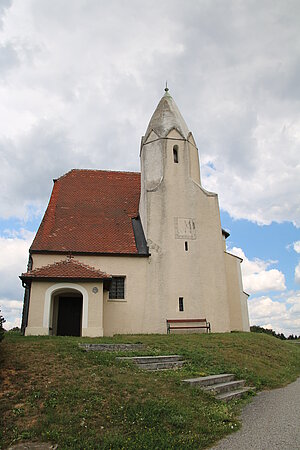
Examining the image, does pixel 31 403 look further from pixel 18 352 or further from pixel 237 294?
pixel 237 294

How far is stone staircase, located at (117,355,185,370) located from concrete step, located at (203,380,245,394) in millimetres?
1717

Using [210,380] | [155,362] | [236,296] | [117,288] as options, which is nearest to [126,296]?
[117,288]

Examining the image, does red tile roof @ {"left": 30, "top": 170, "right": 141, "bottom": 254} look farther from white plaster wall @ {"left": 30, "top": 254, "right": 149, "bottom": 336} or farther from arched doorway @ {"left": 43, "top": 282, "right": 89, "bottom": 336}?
arched doorway @ {"left": 43, "top": 282, "right": 89, "bottom": 336}

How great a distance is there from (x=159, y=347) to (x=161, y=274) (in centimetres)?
749

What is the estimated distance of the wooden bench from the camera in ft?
64.5

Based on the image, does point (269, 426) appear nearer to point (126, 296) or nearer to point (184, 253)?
point (126, 296)

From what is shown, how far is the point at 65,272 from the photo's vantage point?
17.3 meters

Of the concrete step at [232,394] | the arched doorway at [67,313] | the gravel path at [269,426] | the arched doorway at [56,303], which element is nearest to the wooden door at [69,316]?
the arched doorway at [67,313]

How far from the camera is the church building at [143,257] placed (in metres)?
17.4

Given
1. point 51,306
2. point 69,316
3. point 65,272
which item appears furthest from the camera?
point 69,316

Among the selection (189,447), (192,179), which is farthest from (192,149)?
(189,447)

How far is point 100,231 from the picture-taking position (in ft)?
71.7

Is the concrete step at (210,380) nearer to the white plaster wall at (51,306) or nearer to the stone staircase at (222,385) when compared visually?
the stone staircase at (222,385)

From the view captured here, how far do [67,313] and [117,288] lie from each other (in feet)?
9.77
